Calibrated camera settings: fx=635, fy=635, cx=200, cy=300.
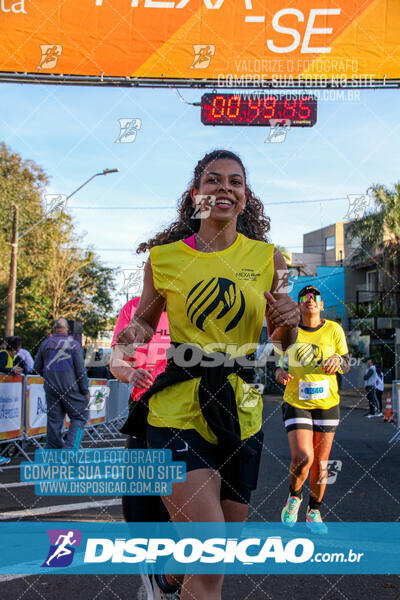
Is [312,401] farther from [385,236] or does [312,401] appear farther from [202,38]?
[385,236]

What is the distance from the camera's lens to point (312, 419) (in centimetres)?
521

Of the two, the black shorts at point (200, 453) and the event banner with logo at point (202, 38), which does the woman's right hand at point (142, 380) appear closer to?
the black shorts at point (200, 453)

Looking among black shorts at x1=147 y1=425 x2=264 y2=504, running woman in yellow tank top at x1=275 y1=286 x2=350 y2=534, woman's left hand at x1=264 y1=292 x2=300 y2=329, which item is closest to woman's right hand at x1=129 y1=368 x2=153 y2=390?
black shorts at x1=147 y1=425 x2=264 y2=504

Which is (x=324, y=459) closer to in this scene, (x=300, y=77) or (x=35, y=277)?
(x=300, y=77)

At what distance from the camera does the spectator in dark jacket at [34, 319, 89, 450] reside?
8.34 metres

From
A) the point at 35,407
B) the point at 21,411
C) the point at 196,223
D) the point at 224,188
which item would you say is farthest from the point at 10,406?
the point at 224,188

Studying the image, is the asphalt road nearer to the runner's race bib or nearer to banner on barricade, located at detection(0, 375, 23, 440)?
banner on barricade, located at detection(0, 375, 23, 440)

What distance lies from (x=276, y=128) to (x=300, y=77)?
774mm

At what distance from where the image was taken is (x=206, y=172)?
9.05ft

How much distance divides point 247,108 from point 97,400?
6835 mm

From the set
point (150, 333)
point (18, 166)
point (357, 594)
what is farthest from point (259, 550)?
point (18, 166)

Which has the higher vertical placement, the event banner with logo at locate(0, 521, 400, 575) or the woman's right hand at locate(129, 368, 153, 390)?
the woman's right hand at locate(129, 368, 153, 390)

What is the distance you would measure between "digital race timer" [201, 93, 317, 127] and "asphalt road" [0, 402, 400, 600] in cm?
475

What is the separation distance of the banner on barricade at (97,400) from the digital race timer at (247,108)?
606 centimetres
